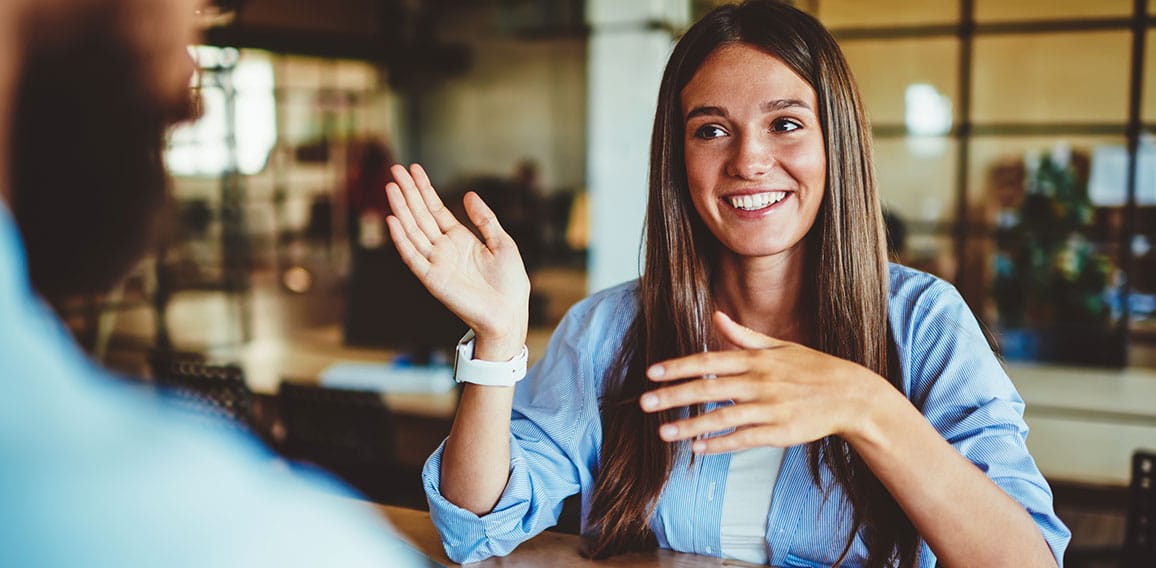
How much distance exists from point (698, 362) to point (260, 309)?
8507 mm

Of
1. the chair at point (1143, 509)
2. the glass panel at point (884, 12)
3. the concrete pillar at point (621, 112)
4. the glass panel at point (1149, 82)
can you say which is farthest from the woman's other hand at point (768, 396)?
the glass panel at point (1149, 82)

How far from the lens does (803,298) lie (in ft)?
5.27

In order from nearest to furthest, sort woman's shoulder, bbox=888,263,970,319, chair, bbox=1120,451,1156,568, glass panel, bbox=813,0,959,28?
woman's shoulder, bbox=888,263,970,319 → chair, bbox=1120,451,1156,568 → glass panel, bbox=813,0,959,28

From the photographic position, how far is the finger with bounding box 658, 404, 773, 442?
103 cm

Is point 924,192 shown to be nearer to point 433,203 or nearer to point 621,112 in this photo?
point 621,112

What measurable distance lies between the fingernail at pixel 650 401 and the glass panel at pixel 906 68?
18.7 feet

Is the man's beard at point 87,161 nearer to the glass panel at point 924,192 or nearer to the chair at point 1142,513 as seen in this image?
the chair at point 1142,513

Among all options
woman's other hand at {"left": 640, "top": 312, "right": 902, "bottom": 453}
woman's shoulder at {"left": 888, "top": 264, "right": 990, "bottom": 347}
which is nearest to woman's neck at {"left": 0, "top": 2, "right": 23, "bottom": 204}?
woman's other hand at {"left": 640, "top": 312, "right": 902, "bottom": 453}

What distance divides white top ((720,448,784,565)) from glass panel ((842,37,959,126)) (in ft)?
17.4

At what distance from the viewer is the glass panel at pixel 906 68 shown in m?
6.32

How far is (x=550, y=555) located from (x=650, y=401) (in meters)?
0.40

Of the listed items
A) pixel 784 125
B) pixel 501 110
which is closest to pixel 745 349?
pixel 784 125

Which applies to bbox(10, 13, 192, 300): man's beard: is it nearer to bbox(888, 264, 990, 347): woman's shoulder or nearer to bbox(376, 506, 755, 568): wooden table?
bbox(376, 506, 755, 568): wooden table

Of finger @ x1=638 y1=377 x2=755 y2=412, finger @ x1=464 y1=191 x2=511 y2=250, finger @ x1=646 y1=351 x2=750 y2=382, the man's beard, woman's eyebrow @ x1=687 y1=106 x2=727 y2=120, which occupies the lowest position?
finger @ x1=638 y1=377 x2=755 y2=412
